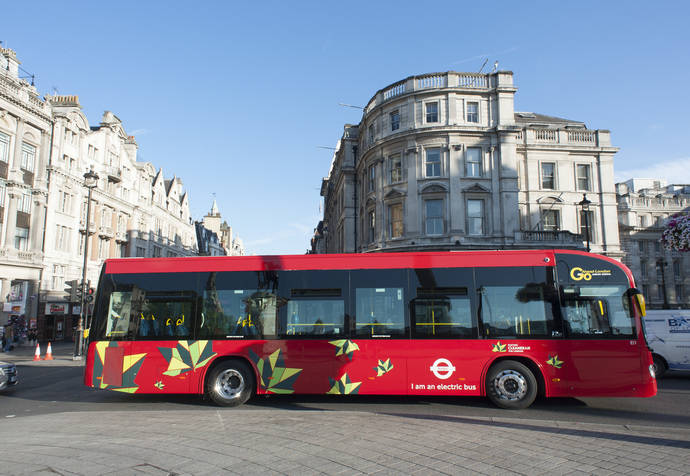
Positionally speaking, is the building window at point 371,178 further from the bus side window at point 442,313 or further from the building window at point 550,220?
the bus side window at point 442,313

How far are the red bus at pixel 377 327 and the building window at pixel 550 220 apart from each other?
22.9m

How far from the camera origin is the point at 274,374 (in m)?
9.84

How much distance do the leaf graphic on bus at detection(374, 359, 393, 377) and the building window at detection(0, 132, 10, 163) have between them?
34.4 metres

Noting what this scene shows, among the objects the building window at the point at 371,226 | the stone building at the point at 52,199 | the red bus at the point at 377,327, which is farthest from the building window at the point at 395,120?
the stone building at the point at 52,199

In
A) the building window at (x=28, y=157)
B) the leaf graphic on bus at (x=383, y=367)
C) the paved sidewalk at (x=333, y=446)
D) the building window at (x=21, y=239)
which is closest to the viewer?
the paved sidewalk at (x=333, y=446)

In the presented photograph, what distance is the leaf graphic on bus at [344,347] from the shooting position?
9.68 meters

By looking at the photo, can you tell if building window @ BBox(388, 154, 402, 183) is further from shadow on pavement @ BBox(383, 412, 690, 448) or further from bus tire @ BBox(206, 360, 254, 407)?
shadow on pavement @ BBox(383, 412, 690, 448)

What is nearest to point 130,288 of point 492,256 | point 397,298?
point 397,298

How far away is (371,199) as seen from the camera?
31406 millimetres

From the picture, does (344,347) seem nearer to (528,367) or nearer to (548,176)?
(528,367)

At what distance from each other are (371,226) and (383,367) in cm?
2244

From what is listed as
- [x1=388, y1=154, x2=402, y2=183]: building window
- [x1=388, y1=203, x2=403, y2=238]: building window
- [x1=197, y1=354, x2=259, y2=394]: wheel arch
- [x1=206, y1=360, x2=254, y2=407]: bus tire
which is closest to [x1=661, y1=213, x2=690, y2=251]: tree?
[x1=388, y1=203, x2=403, y2=238]: building window

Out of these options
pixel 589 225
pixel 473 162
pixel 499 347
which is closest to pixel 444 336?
pixel 499 347

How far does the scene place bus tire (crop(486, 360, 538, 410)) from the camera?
30.7 feet
